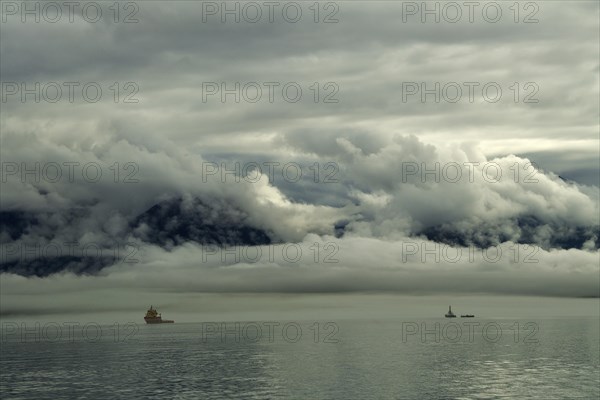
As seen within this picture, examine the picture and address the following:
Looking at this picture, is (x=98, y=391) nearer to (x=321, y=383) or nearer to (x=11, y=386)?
(x=11, y=386)

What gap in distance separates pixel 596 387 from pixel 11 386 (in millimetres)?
149201

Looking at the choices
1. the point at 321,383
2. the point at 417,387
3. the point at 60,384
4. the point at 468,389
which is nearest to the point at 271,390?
the point at 321,383

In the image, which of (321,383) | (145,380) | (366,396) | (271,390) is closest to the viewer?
(366,396)

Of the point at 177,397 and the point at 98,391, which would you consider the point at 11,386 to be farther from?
the point at 177,397

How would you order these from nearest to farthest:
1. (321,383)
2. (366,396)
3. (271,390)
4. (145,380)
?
1. (366,396)
2. (271,390)
3. (321,383)
4. (145,380)

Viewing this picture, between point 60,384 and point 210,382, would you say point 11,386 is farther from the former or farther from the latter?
point 210,382

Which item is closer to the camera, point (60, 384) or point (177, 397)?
point (177, 397)

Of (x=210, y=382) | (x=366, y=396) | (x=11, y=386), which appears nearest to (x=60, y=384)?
(x=11, y=386)

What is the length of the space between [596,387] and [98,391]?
123m

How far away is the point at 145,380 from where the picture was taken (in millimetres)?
199625

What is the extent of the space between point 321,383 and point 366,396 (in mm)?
28086

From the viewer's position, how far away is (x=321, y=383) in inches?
7382

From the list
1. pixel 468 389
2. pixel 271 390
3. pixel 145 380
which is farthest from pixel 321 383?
pixel 145 380

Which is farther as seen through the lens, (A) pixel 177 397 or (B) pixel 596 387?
(B) pixel 596 387
